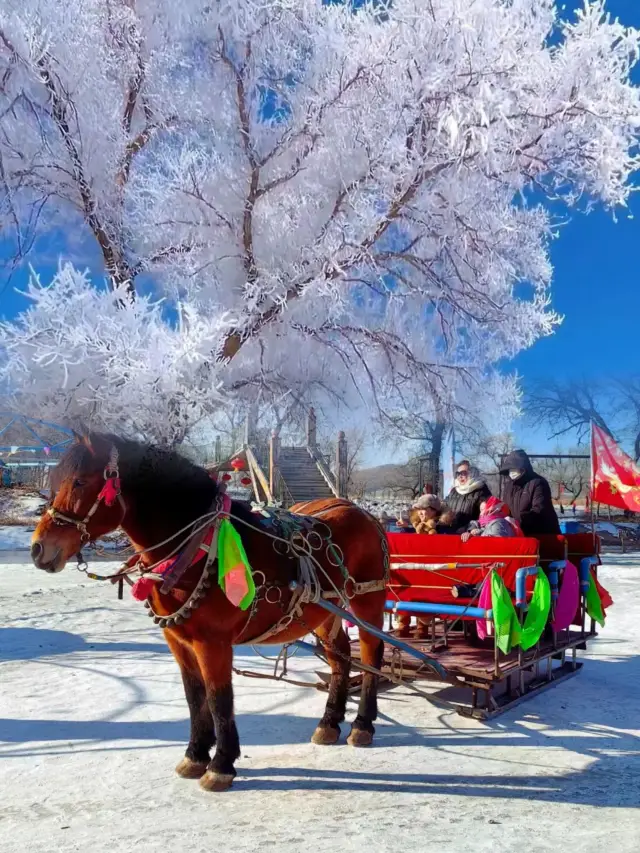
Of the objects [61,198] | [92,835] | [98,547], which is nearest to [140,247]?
[61,198]

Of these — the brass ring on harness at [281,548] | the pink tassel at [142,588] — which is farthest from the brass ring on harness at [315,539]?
the pink tassel at [142,588]

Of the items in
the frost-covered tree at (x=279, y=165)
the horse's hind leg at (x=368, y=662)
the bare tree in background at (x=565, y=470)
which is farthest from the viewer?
the bare tree in background at (x=565, y=470)

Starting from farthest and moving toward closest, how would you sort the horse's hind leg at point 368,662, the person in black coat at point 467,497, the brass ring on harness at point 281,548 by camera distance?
the person in black coat at point 467,497
the horse's hind leg at point 368,662
the brass ring on harness at point 281,548

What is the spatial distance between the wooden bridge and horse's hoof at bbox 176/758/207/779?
11329mm

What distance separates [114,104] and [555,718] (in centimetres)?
1054

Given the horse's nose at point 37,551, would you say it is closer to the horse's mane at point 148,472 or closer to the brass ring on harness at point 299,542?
the horse's mane at point 148,472

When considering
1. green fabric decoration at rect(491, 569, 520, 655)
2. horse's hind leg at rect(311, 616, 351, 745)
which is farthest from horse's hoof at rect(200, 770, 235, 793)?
green fabric decoration at rect(491, 569, 520, 655)

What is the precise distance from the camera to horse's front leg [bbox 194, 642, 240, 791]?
370 cm

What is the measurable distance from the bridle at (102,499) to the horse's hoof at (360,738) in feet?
7.32

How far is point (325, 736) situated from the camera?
4.57 meters

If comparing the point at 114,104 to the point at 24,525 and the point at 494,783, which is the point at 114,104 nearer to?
the point at 494,783

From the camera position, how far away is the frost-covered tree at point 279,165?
9578mm

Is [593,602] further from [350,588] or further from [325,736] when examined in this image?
[325,736]

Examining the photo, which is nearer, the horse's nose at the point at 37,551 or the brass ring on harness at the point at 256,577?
the horse's nose at the point at 37,551
